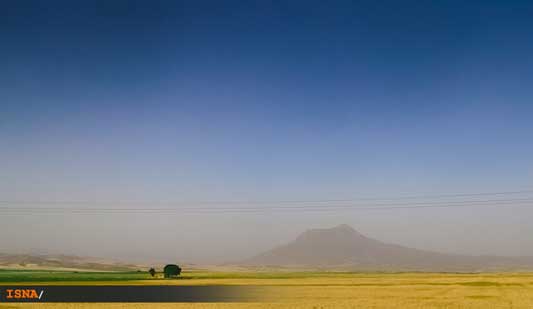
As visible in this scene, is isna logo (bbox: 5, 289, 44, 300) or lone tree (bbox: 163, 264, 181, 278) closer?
isna logo (bbox: 5, 289, 44, 300)

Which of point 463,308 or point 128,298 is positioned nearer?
point 463,308

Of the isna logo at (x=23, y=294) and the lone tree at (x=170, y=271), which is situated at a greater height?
the isna logo at (x=23, y=294)

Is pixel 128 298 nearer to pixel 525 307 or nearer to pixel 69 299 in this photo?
pixel 69 299

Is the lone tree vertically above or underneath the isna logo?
underneath

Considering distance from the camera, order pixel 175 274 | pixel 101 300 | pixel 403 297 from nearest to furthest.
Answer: pixel 101 300 < pixel 403 297 < pixel 175 274

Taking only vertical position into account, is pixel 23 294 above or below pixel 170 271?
above

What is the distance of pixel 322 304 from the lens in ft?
176

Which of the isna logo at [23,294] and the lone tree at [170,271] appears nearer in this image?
the isna logo at [23,294]

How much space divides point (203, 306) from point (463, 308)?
29014mm

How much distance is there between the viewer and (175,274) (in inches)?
5472

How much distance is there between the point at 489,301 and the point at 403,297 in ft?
35.1

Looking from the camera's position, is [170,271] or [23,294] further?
[170,271]

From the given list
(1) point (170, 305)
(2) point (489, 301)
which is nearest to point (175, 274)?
(1) point (170, 305)

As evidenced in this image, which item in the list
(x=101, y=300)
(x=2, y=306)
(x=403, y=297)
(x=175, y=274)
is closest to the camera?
(x=2, y=306)
